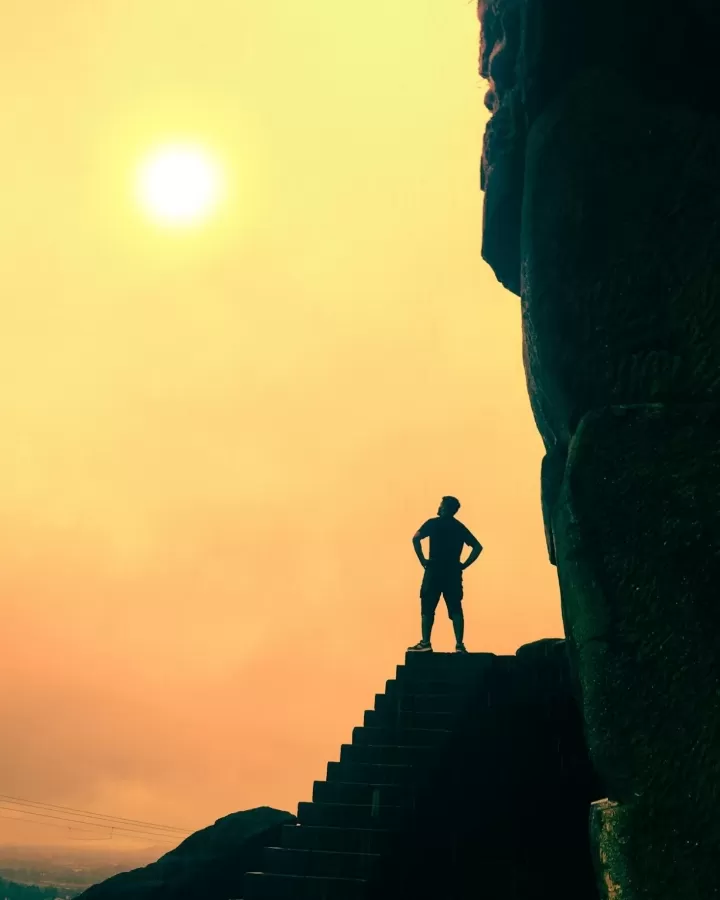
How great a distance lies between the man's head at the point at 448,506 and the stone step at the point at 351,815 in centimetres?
340

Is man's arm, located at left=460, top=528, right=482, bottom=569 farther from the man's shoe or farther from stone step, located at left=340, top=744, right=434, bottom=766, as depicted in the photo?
stone step, located at left=340, top=744, right=434, bottom=766

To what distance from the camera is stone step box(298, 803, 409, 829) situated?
6.50 m

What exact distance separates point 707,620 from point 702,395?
51 cm

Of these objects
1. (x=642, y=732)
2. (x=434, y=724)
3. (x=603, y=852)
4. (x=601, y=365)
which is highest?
(x=434, y=724)

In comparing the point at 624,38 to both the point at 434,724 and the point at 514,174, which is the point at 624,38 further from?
the point at 434,724

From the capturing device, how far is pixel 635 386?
6.12 feet

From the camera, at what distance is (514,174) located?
262 centimetres

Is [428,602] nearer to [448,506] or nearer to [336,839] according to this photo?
[448,506]

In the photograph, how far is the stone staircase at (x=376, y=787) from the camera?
6.21 metres

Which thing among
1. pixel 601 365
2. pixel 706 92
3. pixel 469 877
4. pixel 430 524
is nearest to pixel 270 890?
pixel 469 877

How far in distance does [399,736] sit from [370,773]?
448mm

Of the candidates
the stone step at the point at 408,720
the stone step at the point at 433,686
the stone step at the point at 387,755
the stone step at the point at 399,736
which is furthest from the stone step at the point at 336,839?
the stone step at the point at 433,686

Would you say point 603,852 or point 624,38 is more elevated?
point 624,38

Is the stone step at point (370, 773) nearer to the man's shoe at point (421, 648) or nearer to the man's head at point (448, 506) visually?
the man's shoe at point (421, 648)
